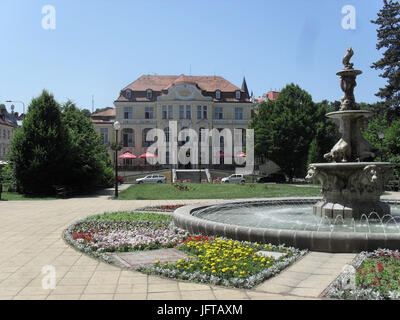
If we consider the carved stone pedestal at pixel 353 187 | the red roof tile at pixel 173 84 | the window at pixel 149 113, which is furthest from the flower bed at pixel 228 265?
the window at pixel 149 113

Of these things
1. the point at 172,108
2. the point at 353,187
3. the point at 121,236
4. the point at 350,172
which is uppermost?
the point at 172,108

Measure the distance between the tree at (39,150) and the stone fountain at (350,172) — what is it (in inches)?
896

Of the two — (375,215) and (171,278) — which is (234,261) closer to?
(171,278)

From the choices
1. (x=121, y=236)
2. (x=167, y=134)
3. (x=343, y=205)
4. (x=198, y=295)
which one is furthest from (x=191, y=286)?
(x=167, y=134)

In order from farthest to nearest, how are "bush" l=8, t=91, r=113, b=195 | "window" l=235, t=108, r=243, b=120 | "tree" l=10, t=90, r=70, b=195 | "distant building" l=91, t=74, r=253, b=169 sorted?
"window" l=235, t=108, r=243, b=120 → "distant building" l=91, t=74, r=253, b=169 → "bush" l=8, t=91, r=113, b=195 → "tree" l=10, t=90, r=70, b=195

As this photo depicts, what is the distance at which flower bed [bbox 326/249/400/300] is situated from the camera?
545 cm

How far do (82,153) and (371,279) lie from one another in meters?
28.9

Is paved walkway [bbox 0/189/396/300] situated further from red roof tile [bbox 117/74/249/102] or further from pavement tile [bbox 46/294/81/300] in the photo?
red roof tile [bbox 117/74/249/102]

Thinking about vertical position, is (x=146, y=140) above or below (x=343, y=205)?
above

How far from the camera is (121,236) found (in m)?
10.2

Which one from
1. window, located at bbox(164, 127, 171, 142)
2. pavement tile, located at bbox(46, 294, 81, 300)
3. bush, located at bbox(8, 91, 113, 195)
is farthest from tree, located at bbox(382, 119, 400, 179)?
pavement tile, located at bbox(46, 294, 81, 300)

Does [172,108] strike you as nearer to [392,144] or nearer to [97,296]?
[392,144]

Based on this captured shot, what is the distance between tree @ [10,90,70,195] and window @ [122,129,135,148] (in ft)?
112
